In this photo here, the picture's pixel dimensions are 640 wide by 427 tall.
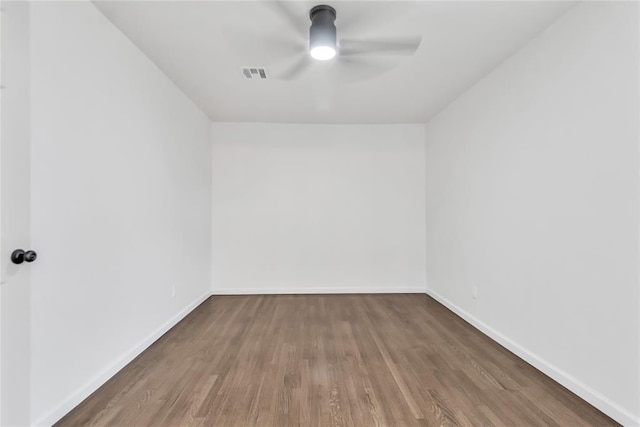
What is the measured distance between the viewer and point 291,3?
182 cm

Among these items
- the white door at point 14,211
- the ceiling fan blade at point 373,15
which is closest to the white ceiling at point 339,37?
the ceiling fan blade at point 373,15

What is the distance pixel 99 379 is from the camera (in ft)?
6.40

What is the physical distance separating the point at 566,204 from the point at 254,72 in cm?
271

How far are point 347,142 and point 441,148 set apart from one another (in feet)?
4.31

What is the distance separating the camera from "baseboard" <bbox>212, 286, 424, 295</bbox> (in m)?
4.28

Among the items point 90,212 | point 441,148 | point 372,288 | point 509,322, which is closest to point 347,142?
point 441,148

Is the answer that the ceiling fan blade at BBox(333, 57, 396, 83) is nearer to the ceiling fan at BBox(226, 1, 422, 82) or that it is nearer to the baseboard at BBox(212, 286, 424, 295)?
the ceiling fan at BBox(226, 1, 422, 82)

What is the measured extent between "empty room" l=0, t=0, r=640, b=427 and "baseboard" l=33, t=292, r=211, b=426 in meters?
0.02

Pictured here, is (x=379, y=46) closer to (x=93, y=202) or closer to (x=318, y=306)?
Answer: (x=93, y=202)

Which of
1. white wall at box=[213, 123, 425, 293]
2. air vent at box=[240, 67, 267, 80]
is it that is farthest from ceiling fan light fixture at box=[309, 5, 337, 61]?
white wall at box=[213, 123, 425, 293]

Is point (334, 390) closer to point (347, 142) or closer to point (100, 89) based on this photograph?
point (100, 89)

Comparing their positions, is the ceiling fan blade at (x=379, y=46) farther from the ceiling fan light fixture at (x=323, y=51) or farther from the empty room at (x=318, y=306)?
the ceiling fan light fixture at (x=323, y=51)

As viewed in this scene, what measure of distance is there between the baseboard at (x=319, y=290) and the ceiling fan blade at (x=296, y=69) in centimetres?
285

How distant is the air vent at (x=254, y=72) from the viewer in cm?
269
